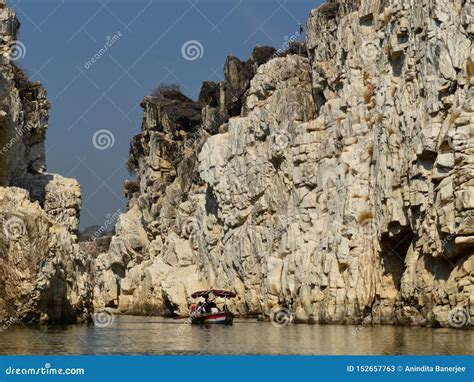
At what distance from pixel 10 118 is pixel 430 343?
115ft

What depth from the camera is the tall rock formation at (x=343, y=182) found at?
4862 cm

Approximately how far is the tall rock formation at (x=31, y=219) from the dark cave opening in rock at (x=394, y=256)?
1840cm

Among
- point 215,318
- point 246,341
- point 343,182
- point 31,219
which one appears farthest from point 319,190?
point 246,341

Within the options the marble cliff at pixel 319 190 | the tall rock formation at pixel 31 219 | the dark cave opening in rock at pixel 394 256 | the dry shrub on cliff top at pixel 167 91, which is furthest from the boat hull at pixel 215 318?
the dry shrub on cliff top at pixel 167 91

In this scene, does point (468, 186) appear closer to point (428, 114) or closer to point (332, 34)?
point (428, 114)

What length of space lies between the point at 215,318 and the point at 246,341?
18985 millimetres

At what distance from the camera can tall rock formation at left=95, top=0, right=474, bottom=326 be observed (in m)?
48.6

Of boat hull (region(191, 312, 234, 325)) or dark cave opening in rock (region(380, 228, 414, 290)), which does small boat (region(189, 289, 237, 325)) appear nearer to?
boat hull (region(191, 312, 234, 325))

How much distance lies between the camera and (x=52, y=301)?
5444 cm

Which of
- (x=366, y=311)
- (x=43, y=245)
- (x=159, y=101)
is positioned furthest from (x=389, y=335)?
(x=159, y=101)

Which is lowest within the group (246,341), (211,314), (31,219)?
(246,341)

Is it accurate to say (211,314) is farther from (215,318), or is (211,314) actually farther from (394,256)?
(394,256)

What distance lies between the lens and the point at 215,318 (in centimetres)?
6375

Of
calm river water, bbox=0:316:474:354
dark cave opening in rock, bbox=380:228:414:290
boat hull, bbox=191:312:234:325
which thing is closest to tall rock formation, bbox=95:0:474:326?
dark cave opening in rock, bbox=380:228:414:290
